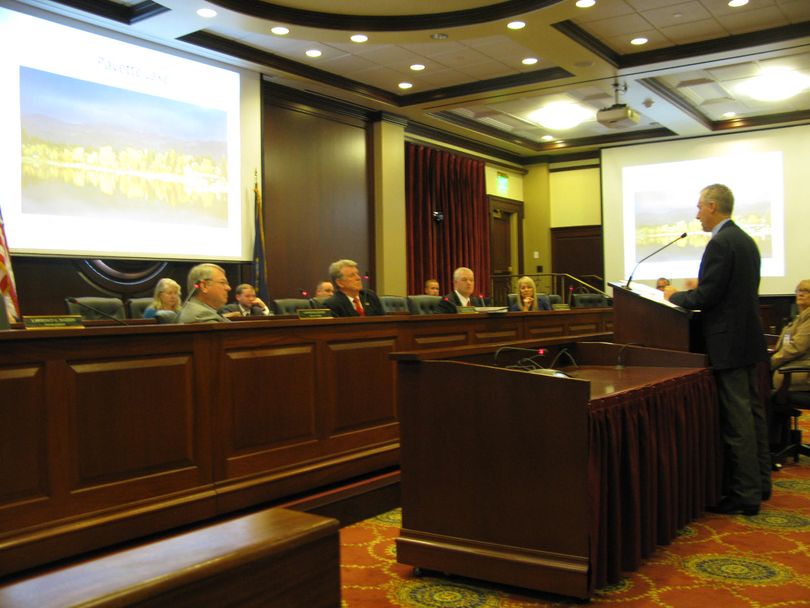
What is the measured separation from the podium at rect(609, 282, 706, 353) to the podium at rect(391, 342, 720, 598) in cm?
83

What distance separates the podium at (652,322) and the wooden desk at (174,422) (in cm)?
130

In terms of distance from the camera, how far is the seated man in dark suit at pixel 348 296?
5.14m

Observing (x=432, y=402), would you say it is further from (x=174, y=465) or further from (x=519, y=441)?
(x=174, y=465)

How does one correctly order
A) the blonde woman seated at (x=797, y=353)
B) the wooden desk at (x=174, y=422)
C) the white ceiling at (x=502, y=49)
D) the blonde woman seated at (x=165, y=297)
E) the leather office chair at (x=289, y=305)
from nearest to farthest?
the wooden desk at (x=174, y=422), the blonde woman seated at (x=797, y=353), the blonde woman seated at (x=165, y=297), the white ceiling at (x=502, y=49), the leather office chair at (x=289, y=305)

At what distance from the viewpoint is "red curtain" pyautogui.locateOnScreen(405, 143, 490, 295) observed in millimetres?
10772

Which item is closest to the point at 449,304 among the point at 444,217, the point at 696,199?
the point at 444,217

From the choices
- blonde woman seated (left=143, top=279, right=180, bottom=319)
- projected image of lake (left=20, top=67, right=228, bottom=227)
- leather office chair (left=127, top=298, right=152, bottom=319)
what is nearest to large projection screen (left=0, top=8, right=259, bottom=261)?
projected image of lake (left=20, top=67, right=228, bottom=227)

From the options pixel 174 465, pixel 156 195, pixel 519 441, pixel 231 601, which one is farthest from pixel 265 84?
pixel 231 601

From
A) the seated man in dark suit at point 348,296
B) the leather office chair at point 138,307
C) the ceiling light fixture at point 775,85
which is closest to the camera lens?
the seated man in dark suit at point 348,296

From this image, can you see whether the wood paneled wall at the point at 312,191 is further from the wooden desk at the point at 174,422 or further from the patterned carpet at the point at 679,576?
the patterned carpet at the point at 679,576

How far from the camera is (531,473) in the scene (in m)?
2.51

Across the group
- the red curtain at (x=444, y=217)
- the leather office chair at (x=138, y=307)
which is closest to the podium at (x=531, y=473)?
the leather office chair at (x=138, y=307)

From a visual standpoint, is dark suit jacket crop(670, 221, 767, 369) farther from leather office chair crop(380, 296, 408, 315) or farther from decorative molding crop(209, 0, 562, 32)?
leather office chair crop(380, 296, 408, 315)

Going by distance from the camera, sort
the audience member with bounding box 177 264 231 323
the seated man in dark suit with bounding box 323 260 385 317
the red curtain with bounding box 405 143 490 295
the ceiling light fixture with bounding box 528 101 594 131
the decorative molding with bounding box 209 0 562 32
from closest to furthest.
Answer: the audience member with bounding box 177 264 231 323 < the seated man in dark suit with bounding box 323 260 385 317 < the decorative molding with bounding box 209 0 562 32 < the ceiling light fixture with bounding box 528 101 594 131 < the red curtain with bounding box 405 143 490 295
